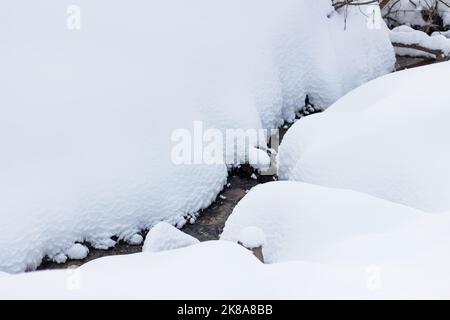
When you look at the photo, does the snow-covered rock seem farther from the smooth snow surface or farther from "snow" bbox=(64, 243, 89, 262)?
the smooth snow surface

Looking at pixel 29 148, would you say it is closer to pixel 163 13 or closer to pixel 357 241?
pixel 163 13

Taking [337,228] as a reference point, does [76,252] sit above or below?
below

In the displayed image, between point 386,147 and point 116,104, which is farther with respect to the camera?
point 116,104

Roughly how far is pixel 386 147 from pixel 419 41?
135 inches

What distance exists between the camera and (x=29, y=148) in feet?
13.5

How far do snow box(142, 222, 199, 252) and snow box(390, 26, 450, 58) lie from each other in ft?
15.5

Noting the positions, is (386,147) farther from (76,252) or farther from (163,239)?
(76,252)

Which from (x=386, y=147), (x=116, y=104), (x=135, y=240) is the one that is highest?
(x=116, y=104)

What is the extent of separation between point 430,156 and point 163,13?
2.44 m

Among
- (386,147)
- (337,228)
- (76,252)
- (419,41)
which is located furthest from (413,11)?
(76,252)

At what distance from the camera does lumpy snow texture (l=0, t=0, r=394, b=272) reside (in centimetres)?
407

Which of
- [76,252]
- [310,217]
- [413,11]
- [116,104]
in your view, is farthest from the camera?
[413,11]

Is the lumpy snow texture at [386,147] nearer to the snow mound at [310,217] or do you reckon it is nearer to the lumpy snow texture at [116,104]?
the lumpy snow texture at [116,104]

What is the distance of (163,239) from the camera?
3500 mm
